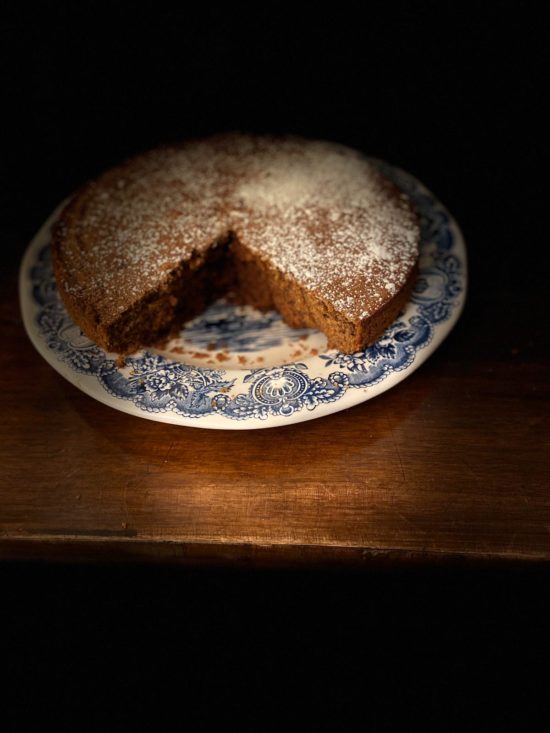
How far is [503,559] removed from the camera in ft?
4.88

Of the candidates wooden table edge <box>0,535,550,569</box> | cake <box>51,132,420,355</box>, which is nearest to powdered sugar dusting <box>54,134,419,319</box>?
cake <box>51,132,420,355</box>

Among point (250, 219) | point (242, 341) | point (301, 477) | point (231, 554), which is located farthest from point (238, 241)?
point (231, 554)

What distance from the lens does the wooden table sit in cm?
152

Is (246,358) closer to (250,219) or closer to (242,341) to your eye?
(242,341)

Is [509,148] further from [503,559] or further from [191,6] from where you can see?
[503,559]

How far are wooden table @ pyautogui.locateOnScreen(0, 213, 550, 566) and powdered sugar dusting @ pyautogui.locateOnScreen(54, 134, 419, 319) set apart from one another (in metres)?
0.31

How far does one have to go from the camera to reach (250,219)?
2014 mm

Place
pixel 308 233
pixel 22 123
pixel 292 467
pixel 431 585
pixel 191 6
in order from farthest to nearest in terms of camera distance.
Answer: pixel 22 123 → pixel 191 6 → pixel 308 233 → pixel 431 585 → pixel 292 467

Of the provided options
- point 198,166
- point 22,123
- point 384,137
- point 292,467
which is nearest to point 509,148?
point 384,137

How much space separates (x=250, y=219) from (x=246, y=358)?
0.44m

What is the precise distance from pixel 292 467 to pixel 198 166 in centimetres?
110

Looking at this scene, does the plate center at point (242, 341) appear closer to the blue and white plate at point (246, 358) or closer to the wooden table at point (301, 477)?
the blue and white plate at point (246, 358)

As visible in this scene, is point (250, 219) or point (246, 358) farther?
point (250, 219)

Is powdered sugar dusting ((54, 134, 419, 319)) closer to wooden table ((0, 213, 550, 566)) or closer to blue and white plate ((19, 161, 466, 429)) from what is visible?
blue and white plate ((19, 161, 466, 429))
